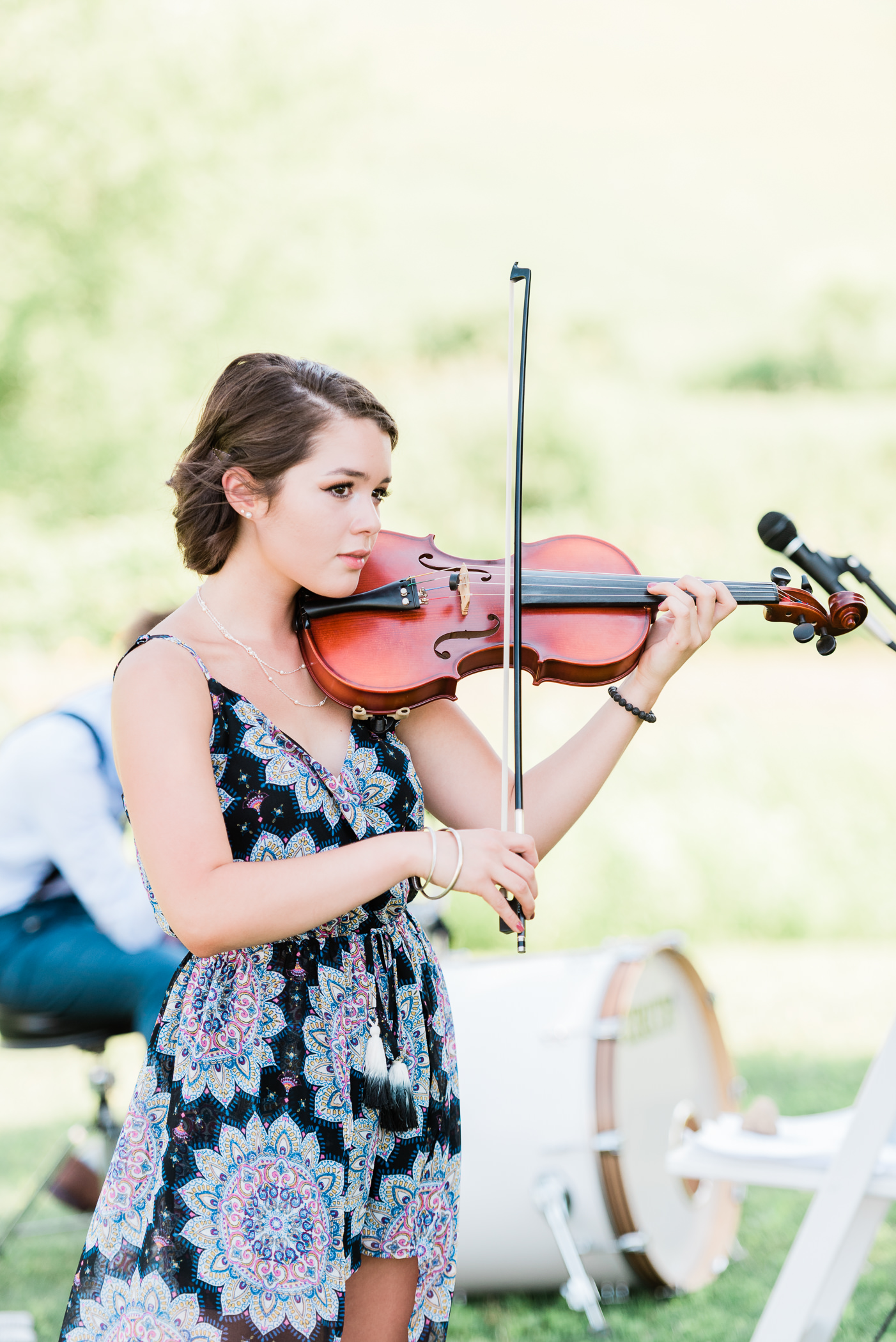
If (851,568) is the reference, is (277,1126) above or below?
below

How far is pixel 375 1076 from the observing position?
1563 millimetres

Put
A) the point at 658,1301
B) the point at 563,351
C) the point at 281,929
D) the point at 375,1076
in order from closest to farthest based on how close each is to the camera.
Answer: the point at 281,929 → the point at 375,1076 → the point at 658,1301 → the point at 563,351

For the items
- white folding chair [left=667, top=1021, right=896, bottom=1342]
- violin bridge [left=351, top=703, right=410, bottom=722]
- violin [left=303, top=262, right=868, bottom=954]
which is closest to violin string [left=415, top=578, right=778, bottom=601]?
violin [left=303, top=262, right=868, bottom=954]

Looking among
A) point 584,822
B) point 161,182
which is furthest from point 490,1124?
point 161,182

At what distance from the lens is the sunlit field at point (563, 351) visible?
6867 mm

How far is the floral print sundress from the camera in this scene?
1481 millimetres

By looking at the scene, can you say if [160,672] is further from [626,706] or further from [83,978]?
[83,978]

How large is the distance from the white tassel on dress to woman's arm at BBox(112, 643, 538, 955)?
0.20 m

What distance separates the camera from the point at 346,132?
13.0m

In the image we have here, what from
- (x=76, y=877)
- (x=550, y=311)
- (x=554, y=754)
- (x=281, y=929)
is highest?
(x=550, y=311)

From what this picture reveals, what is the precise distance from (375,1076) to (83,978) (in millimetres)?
1934

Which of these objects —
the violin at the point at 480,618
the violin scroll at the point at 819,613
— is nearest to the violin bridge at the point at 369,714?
Answer: the violin at the point at 480,618

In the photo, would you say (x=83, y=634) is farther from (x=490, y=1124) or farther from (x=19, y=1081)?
(x=490, y=1124)

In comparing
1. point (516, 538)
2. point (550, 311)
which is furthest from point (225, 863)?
point (550, 311)
